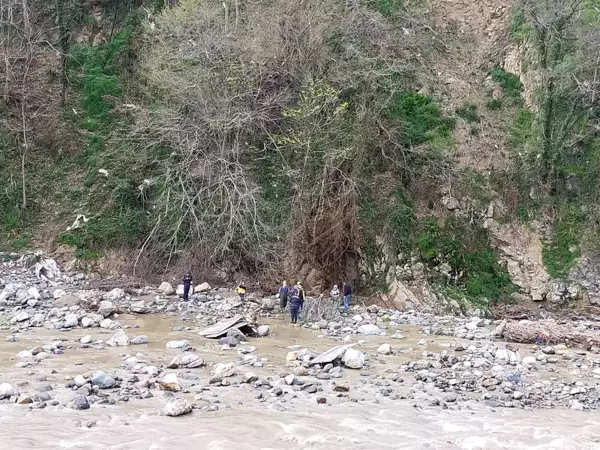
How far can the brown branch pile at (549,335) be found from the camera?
11444 mm

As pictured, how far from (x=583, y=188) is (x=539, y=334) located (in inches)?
285

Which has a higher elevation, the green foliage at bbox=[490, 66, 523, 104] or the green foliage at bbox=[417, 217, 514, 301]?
the green foliage at bbox=[490, 66, 523, 104]

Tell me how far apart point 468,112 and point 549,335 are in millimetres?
9396

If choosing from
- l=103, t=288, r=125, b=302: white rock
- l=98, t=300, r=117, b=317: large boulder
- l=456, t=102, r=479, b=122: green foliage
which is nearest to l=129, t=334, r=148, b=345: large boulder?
l=98, t=300, r=117, b=317: large boulder

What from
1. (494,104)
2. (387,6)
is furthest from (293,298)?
(387,6)

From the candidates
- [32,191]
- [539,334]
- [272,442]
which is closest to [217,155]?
[32,191]

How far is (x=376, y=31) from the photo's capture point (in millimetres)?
20047

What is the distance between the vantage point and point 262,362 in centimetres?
941

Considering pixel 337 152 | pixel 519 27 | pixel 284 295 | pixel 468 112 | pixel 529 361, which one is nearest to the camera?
pixel 529 361

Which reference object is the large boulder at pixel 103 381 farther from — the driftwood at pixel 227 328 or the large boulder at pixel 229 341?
the driftwood at pixel 227 328

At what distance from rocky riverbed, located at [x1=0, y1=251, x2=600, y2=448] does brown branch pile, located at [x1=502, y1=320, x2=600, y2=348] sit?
1.04ft

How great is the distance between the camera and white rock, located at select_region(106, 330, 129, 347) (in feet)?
34.2

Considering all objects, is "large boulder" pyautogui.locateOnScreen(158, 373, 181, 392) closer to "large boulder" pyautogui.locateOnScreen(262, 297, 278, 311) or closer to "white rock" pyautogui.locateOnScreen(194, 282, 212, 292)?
"large boulder" pyautogui.locateOnScreen(262, 297, 278, 311)

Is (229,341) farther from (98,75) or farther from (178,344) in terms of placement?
(98,75)
